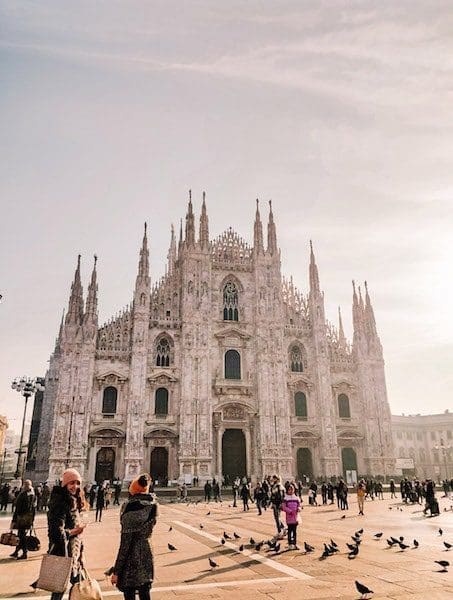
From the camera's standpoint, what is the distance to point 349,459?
3900 centimetres

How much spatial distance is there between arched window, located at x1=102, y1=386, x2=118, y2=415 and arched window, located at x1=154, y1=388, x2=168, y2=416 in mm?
3126

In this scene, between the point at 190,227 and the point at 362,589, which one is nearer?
the point at 362,589

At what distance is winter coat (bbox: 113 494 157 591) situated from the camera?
14.7 ft

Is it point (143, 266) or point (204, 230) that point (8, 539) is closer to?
point (143, 266)

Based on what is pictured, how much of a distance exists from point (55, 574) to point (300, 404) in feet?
119

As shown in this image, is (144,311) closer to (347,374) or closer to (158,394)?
(158,394)

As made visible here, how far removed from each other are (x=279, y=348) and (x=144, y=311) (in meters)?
11.7

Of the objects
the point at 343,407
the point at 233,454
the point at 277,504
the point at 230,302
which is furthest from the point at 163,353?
the point at 277,504

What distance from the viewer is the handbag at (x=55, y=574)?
14.9ft

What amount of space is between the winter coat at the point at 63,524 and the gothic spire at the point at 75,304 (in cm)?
3170

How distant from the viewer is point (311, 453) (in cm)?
3816

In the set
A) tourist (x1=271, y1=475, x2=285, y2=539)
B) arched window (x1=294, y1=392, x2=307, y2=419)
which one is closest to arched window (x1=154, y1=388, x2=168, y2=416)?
arched window (x1=294, y1=392, x2=307, y2=419)

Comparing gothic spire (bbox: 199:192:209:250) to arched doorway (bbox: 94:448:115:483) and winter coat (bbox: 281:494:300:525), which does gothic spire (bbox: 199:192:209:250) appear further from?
winter coat (bbox: 281:494:300:525)

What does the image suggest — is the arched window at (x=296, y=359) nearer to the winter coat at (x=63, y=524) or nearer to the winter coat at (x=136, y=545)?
the winter coat at (x=63, y=524)
